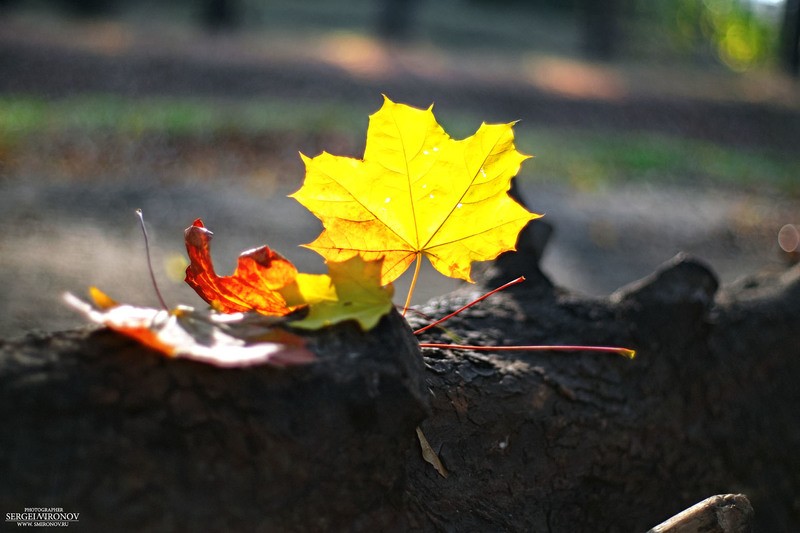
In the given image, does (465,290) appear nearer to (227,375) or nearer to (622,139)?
(227,375)

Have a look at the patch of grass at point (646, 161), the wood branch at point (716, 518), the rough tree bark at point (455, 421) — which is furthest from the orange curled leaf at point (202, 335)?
the patch of grass at point (646, 161)

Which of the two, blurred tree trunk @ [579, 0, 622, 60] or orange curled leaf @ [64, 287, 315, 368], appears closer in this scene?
orange curled leaf @ [64, 287, 315, 368]

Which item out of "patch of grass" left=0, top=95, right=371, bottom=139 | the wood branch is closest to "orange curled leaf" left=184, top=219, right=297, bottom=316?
the wood branch

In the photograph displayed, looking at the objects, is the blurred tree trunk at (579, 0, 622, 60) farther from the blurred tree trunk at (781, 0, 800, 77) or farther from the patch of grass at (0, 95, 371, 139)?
the patch of grass at (0, 95, 371, 139)

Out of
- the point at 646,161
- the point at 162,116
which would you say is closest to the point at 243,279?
the point at 162,116

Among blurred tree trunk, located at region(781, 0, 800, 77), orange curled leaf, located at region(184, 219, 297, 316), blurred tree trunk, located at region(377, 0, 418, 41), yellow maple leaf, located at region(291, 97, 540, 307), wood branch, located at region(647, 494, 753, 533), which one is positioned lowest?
blurred tree trunk, located at region(377, 0, 418, 41)

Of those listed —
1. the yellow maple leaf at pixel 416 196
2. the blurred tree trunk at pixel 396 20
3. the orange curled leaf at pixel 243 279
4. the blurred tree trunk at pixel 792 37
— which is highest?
the yellow maple leaf at pixel 416 196

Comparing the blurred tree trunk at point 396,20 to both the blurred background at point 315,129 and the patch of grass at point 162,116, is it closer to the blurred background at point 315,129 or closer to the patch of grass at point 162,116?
the blurred background at point 315,129
